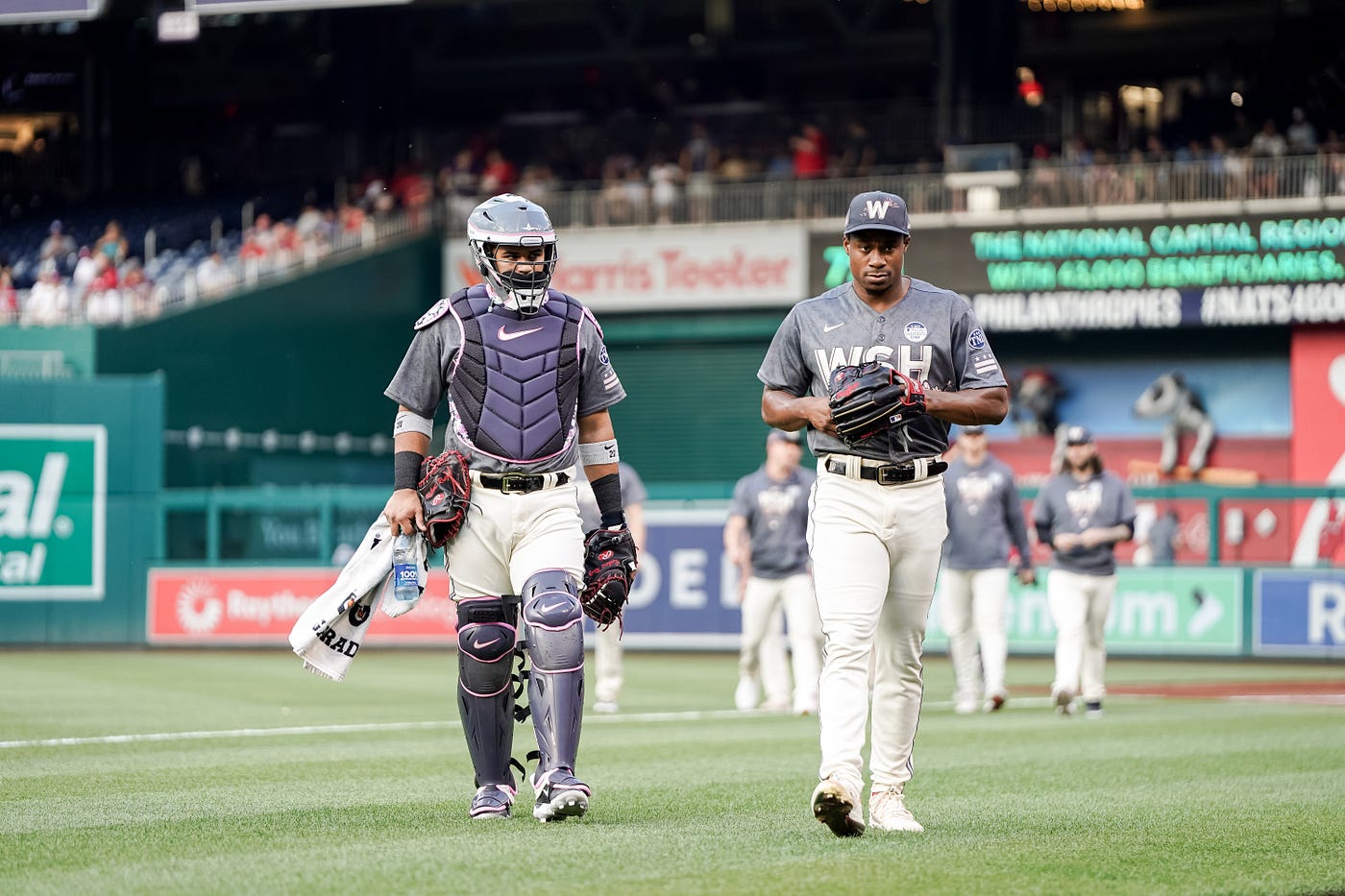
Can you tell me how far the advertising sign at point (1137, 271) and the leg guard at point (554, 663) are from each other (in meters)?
23.9

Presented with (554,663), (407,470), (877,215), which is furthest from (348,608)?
(877,215)

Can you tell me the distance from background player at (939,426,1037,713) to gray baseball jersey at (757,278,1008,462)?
8.42 m

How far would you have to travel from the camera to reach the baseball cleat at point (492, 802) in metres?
7.48

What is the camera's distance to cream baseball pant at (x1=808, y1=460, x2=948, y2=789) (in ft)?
23.1

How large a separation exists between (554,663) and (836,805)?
1237mm

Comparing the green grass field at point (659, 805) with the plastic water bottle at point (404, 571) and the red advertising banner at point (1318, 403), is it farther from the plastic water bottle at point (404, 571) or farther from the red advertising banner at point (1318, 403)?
the red advertising banner at point (1318, 403)

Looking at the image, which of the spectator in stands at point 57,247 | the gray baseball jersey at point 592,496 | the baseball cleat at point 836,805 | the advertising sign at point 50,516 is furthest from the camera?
the spectator in stands at point 57,247

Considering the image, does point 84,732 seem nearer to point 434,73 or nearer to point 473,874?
point 473,874

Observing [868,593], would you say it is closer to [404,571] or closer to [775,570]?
[404,571]

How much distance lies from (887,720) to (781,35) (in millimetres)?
35171

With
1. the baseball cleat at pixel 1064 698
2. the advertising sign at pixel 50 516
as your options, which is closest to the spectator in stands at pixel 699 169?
the advertising sign at pixel 50 516

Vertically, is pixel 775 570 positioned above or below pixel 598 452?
below

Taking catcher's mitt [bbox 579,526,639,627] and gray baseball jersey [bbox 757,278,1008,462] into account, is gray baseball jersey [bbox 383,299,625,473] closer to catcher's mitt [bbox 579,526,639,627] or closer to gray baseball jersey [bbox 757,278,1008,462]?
catcher's mitt [bbox 579,526,639,627]

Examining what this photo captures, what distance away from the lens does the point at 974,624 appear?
A: 51.9ft
